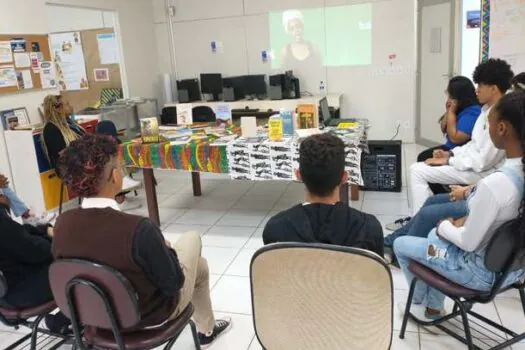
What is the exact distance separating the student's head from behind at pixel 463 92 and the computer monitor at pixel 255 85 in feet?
11.6

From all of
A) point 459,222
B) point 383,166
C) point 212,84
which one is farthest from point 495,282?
point 212,84

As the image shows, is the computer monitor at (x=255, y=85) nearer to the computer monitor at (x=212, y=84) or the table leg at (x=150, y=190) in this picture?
the computer monitor at (x=212, y=84)

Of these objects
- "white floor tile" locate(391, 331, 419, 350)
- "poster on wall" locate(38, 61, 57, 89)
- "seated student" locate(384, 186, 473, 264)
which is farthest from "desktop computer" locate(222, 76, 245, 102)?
"white floor tile" locate(391, 331, 419, 350)

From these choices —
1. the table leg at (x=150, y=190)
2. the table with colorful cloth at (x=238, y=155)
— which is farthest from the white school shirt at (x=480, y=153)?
the table leg at (x=150, y=190)

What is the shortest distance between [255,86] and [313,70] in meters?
0.90

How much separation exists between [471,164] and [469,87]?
674 mm

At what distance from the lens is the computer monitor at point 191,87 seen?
6.89 meters

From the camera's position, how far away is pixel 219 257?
3.39m

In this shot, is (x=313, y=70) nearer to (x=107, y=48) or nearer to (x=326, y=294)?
(x=107, y=48)

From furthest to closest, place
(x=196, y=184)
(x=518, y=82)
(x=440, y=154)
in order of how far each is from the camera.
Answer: (x=196, y=184), (x=440, y=154), (x=518, y=82)

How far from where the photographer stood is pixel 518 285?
2057mm

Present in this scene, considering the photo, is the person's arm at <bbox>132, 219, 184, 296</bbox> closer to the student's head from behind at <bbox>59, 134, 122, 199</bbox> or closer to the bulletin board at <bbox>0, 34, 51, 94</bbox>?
the student's head from behind at <bbox>59, 134, 122, 199</bbox>

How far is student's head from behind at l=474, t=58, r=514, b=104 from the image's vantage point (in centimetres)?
294

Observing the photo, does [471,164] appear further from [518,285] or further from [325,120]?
[325,120]
